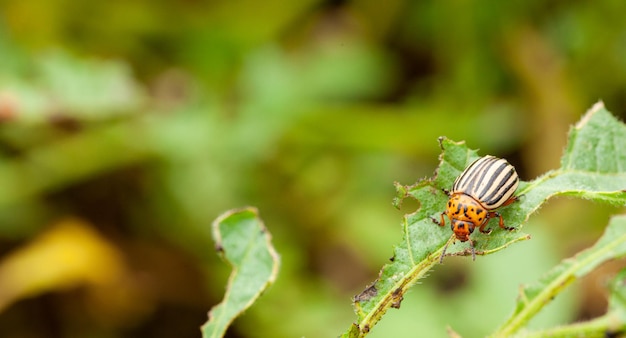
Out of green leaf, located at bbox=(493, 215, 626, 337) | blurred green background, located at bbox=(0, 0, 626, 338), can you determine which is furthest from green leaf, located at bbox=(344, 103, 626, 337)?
blurred green background, located at bbox=(0, 0, 626, 338)

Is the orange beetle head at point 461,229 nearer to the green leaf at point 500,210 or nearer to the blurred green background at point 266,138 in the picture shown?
the green leaf at point 500,210

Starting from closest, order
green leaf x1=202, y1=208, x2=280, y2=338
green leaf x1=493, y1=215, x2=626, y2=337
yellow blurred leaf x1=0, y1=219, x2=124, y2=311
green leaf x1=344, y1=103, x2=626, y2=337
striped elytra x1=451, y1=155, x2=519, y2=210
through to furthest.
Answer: green leaf x1=493, y1=215, x2=626, y2=337 < green leaf x1=344, y1=103, x2=626, y2=337 < green leaf x1=202, y1=208, x2=280, y2=338 < striped elytra x1=451, y1=155, x2=519, y2=210 < yellow blurred leaf x1=0, y1=219, x2=124, y2=311

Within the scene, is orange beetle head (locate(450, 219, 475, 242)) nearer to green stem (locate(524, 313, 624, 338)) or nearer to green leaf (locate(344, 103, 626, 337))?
green leaf (locate(344, 103, 626, 337))

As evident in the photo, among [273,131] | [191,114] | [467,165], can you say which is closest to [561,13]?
[273,131]

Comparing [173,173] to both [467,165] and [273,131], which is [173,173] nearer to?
[273,131]

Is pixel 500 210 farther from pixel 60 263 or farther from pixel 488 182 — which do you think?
pixel 60 263

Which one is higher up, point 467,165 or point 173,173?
point 173,173

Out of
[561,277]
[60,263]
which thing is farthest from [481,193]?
[60,263]

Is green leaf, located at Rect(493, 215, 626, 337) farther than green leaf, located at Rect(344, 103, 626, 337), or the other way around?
green leaf, located at Rect(344, 103, 626, 337)
